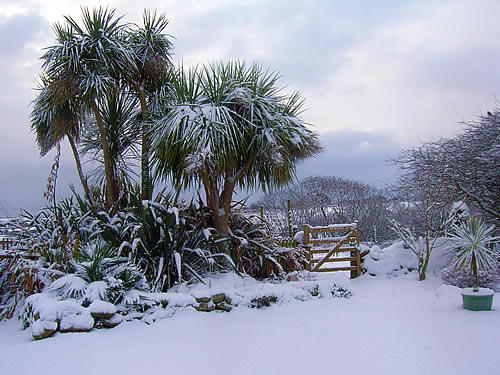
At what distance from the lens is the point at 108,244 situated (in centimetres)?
Result: 496

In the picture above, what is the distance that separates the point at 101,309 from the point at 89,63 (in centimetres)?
410

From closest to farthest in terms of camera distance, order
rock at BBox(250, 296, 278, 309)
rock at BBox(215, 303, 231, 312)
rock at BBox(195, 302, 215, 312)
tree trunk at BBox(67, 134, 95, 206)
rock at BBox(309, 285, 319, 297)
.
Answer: rock at BBox(195, 302, 215, 312) < rock at BBox(215, 303, 231, 312) < rock at BBox(250, 296, 278, 309) < rock at BBox(309, 285, 319, 297) < tree trunk at BBox(67, 134, 95, 206)

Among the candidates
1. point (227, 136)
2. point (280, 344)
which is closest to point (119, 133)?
point (227, 136)

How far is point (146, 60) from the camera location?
652cm

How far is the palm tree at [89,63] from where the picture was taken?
19.2ft

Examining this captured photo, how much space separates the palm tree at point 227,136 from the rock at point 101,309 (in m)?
1.84

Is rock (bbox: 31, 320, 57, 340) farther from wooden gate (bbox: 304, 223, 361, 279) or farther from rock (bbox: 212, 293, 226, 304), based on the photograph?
wooden gate (bbox: 304, 223, 361, 279)

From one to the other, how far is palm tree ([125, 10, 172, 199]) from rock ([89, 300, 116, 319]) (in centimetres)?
280

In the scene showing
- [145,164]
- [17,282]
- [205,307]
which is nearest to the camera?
[205,307]

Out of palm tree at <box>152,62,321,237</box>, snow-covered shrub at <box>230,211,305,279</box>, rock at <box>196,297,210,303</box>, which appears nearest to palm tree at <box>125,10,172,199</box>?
palm tree at <box>152,62,321,237</box>

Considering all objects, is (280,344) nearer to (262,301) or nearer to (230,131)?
(262,301)

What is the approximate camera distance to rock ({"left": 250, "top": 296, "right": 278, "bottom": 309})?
448cm

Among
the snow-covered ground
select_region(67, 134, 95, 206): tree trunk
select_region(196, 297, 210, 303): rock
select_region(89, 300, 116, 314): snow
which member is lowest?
the snow-covered ground

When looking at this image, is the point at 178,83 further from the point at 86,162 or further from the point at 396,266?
the point at 396,266
